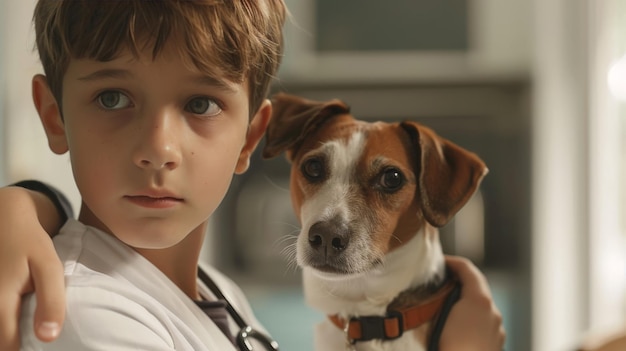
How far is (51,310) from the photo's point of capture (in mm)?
507

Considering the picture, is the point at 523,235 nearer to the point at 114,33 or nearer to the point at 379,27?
the point at 379,27

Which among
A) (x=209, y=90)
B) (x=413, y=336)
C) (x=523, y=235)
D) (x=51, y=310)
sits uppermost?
(x=209, y=90)

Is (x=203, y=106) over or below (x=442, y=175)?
over

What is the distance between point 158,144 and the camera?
21.8 inches

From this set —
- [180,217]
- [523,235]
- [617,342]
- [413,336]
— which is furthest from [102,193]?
[523,235]

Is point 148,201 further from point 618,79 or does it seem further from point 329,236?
point 618,79

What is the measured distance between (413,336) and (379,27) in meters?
1.22

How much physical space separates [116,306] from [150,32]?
221 millimetres

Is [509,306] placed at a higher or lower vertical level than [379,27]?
lower

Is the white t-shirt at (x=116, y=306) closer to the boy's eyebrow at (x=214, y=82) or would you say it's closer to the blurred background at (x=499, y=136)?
the boy's eyebrow at (x=214, y=82)

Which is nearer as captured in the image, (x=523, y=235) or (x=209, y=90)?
(x=209, y=90)

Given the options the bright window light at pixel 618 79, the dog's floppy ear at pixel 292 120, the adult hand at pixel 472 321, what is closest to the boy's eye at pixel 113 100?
the dog's floppy ear at pixel 292 120

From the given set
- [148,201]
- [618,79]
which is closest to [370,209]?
[148,201]

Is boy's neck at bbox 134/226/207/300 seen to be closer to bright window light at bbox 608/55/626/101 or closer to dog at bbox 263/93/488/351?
dog at bbox 263/93/488/351
